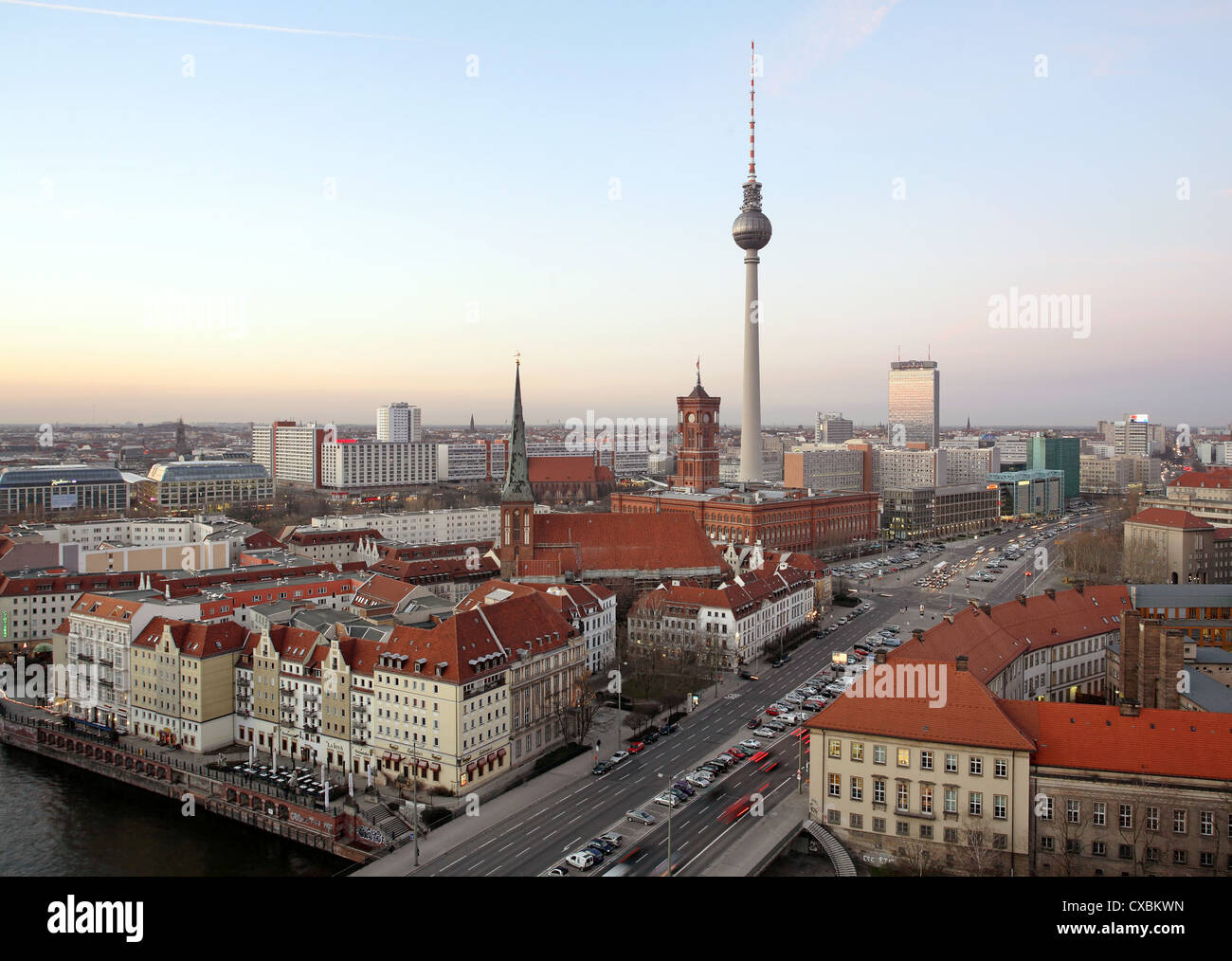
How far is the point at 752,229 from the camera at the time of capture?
10194 centimetres

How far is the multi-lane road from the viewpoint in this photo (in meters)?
25.2

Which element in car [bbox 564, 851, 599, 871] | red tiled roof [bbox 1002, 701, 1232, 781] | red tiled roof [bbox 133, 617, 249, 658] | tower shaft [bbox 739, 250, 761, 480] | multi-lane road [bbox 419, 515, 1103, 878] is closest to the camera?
red tiled roof [bbox 1002, 701, 1232, 781]

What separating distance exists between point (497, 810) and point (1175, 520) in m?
56.6

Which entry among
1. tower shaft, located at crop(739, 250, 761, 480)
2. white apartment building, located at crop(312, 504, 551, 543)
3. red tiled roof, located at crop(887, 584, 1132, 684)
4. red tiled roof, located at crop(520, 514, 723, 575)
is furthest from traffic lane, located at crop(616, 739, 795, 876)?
tower shaft, located at crop(739, 250, 761, 480)

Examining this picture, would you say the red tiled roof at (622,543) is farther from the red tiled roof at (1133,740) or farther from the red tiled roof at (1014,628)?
the red tiled roof at (1133,740)

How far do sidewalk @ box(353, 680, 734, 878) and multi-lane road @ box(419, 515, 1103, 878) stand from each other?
0.29 metres

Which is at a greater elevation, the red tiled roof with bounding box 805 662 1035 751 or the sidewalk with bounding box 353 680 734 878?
the red tiled roof with bounding box 805 662 1035 751

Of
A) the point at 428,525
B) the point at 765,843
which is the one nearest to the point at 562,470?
the point at 428,525

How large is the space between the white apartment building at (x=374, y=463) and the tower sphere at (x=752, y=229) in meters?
68.6

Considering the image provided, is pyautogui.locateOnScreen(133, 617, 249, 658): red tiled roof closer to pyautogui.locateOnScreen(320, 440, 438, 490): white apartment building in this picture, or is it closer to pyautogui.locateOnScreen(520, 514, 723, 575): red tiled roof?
pyautogui.locateOnScreen(520, 514, 723, 575): red tiled roof

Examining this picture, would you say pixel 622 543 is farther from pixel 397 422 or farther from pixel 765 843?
pixel 397 422

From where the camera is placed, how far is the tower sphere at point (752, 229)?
335 ft
